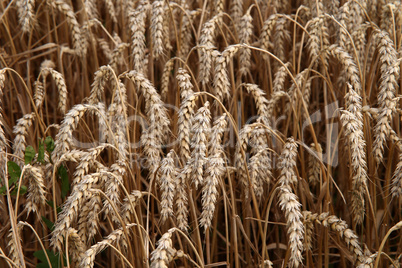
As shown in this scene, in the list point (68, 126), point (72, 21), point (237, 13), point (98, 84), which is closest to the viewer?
point (68, 126)

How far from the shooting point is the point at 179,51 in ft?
7.36

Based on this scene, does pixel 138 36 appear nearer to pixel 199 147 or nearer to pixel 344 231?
pixel 199 147

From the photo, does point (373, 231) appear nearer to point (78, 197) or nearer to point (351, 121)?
point (351, 121)

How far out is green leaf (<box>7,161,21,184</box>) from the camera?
5.83 ft

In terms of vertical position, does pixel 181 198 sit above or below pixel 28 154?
below

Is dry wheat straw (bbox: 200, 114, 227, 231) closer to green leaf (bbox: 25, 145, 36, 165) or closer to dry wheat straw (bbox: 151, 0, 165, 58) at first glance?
dry wheat straw (bbox: 151, 0, 165, 58)

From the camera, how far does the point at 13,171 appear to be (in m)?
1.79

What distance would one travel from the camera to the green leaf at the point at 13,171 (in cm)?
178

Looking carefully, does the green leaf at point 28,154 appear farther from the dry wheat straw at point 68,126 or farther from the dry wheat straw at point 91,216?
the dry wheat straw at point 91,216

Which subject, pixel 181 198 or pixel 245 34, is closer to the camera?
pixel 181 198

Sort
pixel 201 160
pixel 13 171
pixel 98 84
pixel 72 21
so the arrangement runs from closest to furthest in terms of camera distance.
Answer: pixel 201 160 → pixel 13 171 → pixel 98 84 → pixel 72 21

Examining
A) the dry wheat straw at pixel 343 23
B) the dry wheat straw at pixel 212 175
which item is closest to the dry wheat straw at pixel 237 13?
the dry wheat straw at pixel 343 23

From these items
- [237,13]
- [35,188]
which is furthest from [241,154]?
[237,13]

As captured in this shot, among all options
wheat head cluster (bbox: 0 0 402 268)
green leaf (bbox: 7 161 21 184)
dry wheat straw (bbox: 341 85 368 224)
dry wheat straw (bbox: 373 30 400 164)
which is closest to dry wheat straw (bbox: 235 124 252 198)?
wheat head cluster (bbox: 0 0 402 268)
